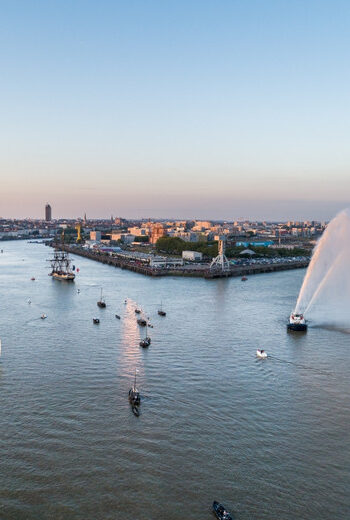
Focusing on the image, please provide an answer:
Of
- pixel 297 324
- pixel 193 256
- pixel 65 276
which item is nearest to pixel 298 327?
pixel 297 324

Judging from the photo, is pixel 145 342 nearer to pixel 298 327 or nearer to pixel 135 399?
pixel 135 399

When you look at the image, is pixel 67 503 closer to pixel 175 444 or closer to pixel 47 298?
pixel 175 444

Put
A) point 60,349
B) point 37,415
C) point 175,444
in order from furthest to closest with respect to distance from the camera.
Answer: point 60,349 → point 37,415 → point 175,444

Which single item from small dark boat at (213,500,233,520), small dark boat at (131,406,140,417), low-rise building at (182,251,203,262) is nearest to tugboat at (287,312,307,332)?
small dark boat at (131,406,140,417)

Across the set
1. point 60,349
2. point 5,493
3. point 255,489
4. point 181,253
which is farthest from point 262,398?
point 181,253

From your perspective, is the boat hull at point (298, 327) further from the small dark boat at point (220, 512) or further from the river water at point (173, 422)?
the small dark boat at point (220, 512)

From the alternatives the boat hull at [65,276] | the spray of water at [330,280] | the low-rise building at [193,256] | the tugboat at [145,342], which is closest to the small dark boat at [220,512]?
the tugboat at [145,342]
